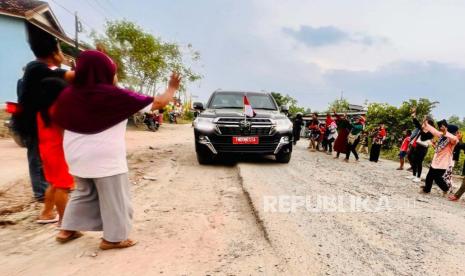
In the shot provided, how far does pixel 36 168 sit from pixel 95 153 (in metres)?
1.65

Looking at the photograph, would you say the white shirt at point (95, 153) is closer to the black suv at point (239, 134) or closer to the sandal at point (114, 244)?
the sandal at point (114, 244)

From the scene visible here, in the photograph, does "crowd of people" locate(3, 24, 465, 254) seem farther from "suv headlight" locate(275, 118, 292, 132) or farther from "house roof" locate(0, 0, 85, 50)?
"house roof" locate(0, 0, 85, 50)

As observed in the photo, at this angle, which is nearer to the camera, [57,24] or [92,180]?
[92,180]

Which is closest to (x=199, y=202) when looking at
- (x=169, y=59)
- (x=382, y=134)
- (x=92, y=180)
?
(x=92, y=180)

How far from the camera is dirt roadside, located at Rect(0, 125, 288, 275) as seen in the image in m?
2.56

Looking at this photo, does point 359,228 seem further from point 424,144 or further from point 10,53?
point 10,53

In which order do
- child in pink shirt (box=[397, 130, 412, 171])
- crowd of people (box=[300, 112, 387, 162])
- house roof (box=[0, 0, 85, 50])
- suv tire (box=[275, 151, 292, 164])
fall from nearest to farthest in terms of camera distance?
suv tire (box=[275, 151, 292, 164]) < child in pink shirt (box=[397, 130, 412, 171]) < crowd of people (box=[300, 112, 387, 162]) < house roof (box=[0, 0, 85, 50])

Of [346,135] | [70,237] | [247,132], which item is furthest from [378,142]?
[70,237]

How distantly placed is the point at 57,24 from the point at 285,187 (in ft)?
78.0

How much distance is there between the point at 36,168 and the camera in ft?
12.5

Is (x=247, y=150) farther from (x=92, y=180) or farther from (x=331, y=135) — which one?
(x=331, y=135)

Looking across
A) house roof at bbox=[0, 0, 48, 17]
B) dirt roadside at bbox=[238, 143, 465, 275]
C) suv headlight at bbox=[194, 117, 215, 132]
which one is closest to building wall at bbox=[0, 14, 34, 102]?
house roof at bbox=[0, 0, 48, 17]

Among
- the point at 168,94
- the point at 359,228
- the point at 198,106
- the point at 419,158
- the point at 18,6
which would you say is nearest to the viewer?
the point at 168,94

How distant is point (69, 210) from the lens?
2844mm
